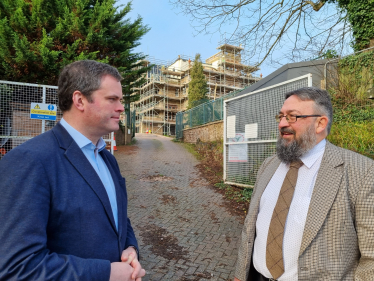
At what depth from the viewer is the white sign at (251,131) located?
6416 mm

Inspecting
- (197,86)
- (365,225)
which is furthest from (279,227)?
(197,86)

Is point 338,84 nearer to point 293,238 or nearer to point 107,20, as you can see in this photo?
point 293,238

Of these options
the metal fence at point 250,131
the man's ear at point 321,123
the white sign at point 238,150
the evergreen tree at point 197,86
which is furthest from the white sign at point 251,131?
the evergreen tree at point 197,86

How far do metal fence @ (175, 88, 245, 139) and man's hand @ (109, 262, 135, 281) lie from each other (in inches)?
496

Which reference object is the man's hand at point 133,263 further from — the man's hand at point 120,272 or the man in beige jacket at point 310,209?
the man in beige jacket at point 310,209

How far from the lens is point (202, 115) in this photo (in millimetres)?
17031

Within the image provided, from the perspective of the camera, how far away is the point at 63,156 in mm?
1254

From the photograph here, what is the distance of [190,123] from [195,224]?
46.9 ft

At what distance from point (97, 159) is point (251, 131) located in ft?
18.1

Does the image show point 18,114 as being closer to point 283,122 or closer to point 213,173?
point 283,122

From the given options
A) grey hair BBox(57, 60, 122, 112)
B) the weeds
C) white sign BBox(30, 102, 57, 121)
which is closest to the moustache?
grey hair BBox(57, 60, 122, 112)

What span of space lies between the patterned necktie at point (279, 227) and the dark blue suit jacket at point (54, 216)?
1098 mm

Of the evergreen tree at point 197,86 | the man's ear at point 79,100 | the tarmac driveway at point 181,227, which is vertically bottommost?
the tarmac driveway at point 181,227

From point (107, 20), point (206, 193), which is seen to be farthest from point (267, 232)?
point (107, 20)
